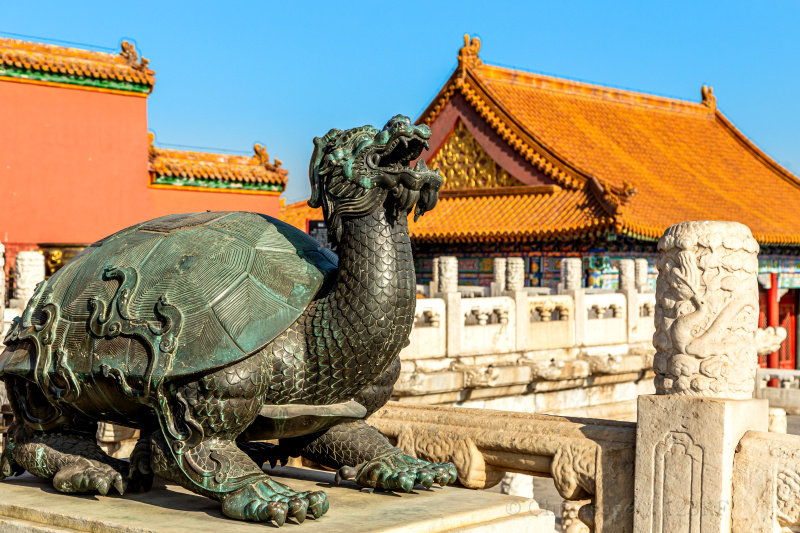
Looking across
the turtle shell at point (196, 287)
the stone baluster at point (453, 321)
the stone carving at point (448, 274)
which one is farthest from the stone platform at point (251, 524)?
the stone carving at point (448, 274)

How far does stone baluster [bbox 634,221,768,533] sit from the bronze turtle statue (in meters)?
0.97

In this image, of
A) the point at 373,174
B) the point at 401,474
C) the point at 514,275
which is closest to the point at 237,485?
the point at 401,474

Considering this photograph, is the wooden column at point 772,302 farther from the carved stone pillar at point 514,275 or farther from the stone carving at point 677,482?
the stone carving at point 677,482

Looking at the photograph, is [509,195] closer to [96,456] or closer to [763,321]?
[763,321]

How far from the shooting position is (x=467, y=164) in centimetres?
1986

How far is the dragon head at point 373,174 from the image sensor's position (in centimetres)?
332

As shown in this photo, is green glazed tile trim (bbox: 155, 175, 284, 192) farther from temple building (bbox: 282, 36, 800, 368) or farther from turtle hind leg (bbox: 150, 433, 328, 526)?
turtle hind leg (bbox: 150, 433, 328, 526)

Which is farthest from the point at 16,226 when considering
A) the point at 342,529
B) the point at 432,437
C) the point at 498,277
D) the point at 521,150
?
the point at 342,529

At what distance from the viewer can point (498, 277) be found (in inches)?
494

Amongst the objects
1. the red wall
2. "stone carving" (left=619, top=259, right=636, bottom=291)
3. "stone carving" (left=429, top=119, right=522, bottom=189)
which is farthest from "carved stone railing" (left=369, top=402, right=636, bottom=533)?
"stone carving" (left=429, top=119, right=522, bottom=189)

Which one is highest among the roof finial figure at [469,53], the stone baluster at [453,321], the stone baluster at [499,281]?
the roof finial figure at [469,53]

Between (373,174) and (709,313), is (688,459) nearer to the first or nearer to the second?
(709,313)

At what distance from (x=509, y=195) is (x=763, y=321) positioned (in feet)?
18.3

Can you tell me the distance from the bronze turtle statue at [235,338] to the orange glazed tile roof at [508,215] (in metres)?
13.4
